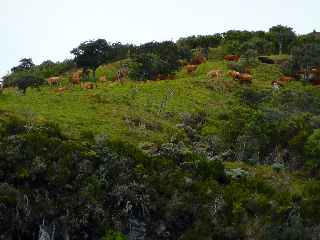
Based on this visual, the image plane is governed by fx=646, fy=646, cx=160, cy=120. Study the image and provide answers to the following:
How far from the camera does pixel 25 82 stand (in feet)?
202

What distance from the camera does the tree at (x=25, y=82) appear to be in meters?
61.1

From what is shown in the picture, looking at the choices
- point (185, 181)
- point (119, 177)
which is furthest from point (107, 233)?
point (185, 181)

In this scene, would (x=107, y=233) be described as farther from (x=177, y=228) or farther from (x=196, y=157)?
(x=196, y=157)

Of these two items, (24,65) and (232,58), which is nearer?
(232,58)

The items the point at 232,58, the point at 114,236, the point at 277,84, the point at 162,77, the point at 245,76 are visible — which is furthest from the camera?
the point at 232,58

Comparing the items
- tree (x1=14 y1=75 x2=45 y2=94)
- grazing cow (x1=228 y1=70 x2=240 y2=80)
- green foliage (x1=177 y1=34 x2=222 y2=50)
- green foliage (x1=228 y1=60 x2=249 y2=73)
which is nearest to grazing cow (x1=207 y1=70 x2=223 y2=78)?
grazing cow (x1=228 y1=70 x2=240 y2=80)

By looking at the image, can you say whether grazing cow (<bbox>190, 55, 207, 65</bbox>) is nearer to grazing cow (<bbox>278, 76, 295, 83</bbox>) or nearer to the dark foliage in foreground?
grazing cow (<bbox>278, 76, 295, 83</bbox>)

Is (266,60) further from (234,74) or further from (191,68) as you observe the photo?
(234,74)

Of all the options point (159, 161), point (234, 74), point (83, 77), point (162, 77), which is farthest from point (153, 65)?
point (159, 161)

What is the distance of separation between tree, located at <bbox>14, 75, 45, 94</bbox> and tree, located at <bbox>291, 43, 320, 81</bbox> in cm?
2915

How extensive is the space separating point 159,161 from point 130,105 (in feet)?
54.4

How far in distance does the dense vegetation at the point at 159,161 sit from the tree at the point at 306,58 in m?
6.33

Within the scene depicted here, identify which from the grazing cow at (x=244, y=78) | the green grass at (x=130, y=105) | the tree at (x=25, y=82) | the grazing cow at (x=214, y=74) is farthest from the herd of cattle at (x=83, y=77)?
the grazing cow at (x=244, y=78)

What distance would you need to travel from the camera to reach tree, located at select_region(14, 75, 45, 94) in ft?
200
